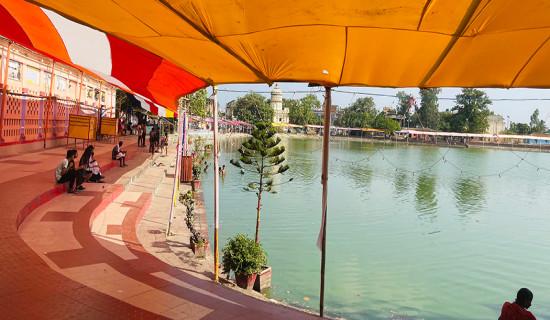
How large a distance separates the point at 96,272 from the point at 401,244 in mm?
11842

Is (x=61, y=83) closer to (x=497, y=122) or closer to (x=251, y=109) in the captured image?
(x=251, y=109)

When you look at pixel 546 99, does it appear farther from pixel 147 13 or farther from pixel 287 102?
pixel 287 102

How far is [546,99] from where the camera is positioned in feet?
19.4

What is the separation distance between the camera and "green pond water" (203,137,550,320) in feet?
29.7

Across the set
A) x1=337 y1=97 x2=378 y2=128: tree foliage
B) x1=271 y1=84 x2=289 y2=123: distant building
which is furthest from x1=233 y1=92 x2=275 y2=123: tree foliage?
x1=337 y1=97 x2=378 y2=128: tree foliage

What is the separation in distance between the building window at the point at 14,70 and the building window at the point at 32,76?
68cm

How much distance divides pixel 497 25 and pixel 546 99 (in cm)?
453

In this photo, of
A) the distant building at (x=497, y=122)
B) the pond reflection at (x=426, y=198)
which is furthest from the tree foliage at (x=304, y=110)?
the pond reflection at (x=426, y=198)

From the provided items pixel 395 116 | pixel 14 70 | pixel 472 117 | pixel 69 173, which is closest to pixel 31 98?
pixel 14 70

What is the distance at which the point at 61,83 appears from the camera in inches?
655

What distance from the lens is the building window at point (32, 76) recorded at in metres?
12.9

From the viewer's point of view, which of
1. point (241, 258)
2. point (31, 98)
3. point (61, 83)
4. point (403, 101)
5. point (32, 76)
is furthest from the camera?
point (403, 101)

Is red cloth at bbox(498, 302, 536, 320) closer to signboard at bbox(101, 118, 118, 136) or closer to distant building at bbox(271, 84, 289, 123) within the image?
signboard at bbox(101, 118, 118, 136)

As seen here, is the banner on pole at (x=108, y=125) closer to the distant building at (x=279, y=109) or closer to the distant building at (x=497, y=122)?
the distant building at (x=279, y=109)
